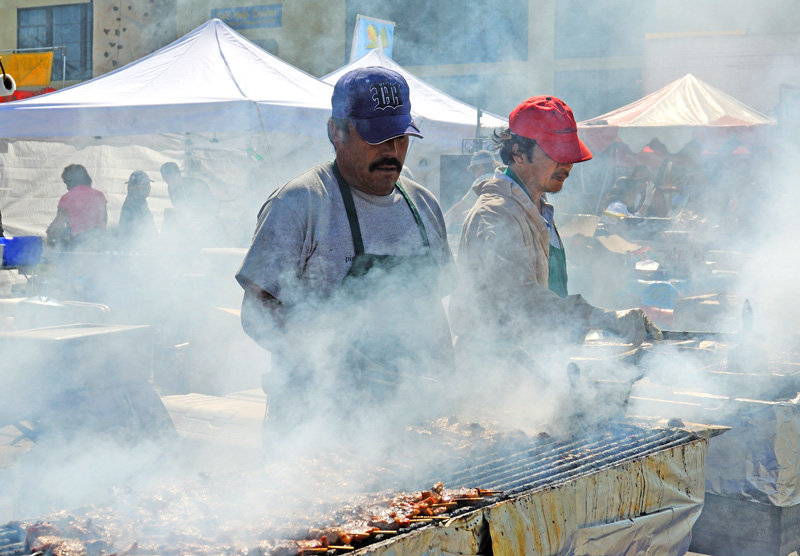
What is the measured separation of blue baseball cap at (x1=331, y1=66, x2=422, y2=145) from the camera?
2.23m

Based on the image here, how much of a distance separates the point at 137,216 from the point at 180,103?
176 cm

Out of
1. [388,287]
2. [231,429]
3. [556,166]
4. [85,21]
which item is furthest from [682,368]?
[85,21]

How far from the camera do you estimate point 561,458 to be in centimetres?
217

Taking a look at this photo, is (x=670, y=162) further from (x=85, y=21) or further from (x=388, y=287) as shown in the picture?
(x=85, y=21)

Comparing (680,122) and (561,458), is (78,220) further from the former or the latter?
(680,122)

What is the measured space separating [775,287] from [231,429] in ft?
15.8

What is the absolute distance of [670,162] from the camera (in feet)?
34.4

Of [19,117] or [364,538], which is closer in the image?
[364,538]

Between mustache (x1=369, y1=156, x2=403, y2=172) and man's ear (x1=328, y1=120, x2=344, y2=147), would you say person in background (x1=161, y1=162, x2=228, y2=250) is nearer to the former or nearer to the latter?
man's ear (x1=328, y1=120, x2=344, y2=147)

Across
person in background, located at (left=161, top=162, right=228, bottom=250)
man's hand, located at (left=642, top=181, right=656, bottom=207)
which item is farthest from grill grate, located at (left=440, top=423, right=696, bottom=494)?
man's hand, located at (left=642, top=181, right=656, bottom=207)

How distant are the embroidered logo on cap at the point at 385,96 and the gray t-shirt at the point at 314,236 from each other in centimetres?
28

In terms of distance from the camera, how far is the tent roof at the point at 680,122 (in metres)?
9.57

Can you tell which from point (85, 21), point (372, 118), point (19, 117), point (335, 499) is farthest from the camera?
point (85, 21)

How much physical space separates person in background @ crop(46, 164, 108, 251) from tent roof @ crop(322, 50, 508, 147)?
3.32 m
